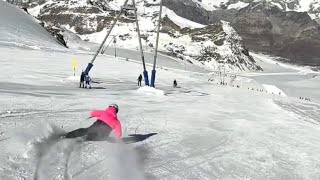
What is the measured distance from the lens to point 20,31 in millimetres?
65875

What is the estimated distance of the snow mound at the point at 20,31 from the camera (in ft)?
187

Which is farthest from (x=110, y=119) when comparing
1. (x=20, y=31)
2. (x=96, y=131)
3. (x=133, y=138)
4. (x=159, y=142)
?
(x=20, y=31)

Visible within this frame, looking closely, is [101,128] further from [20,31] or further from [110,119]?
[20,31]

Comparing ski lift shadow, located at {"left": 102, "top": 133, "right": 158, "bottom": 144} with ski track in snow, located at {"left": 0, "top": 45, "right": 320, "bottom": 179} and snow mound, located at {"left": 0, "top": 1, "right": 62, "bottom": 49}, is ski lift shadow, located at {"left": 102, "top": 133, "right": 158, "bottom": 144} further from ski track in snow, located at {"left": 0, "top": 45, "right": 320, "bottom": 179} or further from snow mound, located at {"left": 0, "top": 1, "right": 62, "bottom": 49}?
snow mound, located at {"left": 0, "top": 1, "right": 62, "bottom": 49}

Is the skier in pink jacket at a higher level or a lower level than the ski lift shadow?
higher

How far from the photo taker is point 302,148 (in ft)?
45.0

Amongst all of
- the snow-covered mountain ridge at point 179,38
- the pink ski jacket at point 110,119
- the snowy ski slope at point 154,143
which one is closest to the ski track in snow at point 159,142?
the snowy ski slope at point 154,143

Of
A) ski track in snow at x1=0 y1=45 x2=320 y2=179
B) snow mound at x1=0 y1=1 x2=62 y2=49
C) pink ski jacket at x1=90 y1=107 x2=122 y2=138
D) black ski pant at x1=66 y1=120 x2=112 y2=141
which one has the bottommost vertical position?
ski track in snow at x1=0 y1=45 x2=320 y2=179

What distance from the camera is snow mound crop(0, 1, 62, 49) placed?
5696 centimetres

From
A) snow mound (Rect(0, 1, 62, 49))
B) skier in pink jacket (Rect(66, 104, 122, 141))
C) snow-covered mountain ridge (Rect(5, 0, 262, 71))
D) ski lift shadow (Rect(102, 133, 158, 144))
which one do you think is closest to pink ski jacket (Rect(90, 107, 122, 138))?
skier in pink jacket (Rect(66, 104, 122, 141))

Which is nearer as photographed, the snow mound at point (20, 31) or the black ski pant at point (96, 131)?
the black ski pant at point (96, 131)

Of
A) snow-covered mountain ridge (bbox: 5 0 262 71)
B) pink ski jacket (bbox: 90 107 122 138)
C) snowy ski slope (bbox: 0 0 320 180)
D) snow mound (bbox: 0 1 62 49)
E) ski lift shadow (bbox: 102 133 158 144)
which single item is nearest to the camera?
snowy ski slope (bbox: 0 0 320 180)

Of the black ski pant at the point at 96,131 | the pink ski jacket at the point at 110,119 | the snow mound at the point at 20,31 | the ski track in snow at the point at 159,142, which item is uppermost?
the snow mound at the point at 20,31

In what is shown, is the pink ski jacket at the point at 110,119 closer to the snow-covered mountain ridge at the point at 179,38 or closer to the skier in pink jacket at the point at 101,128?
the skier in pink jacket at the point at 101,128
